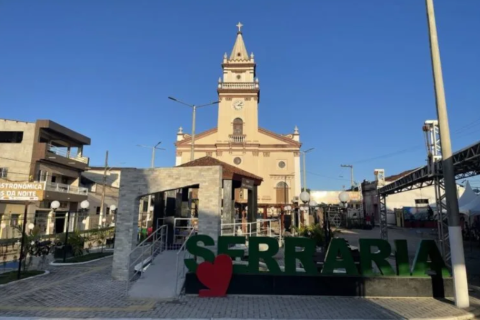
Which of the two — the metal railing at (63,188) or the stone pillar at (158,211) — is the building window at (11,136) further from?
the stone pillar at (158,211)

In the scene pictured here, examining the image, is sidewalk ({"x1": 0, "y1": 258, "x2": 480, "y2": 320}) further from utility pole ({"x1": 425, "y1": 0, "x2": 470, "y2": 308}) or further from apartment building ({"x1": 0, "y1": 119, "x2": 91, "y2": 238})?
apartment building ({"x1": 0, "y1": 119, "x2": 91, "y2": 238})

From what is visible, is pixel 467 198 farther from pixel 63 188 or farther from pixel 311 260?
pixel 63 188

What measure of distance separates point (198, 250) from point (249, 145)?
3548 centimetres

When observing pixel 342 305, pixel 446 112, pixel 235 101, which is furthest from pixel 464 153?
pixel 235 101

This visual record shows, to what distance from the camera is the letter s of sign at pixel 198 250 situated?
8750mm

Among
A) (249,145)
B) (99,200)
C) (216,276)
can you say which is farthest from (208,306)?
(249,145)

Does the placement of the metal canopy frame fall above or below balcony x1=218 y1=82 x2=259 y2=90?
below

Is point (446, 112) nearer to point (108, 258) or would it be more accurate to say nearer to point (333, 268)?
point (333, 268)

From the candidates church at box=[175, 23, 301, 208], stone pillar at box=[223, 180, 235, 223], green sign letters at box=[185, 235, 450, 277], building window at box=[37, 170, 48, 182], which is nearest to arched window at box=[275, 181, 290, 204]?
church at box=[175, 23, 301, 208]

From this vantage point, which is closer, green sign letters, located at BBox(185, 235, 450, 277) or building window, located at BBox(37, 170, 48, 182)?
green sign letters, located at BBox(185, 235, 450, 277)

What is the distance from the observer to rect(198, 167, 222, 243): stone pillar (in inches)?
386

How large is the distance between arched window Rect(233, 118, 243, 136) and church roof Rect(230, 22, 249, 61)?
929 cm

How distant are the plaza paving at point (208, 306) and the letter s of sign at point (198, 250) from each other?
82cm

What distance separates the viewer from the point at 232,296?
8.48 meters
